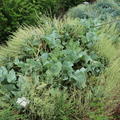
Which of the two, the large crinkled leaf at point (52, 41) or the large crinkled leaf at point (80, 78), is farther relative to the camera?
the large crinkled leaf at point (52, 41)

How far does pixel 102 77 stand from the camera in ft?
10.2

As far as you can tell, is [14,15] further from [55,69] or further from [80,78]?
[80,78]

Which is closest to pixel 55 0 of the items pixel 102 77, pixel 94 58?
pixel 94 58

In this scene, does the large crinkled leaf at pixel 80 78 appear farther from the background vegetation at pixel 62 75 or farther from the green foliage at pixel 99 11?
the green foliage at pixel 99 11

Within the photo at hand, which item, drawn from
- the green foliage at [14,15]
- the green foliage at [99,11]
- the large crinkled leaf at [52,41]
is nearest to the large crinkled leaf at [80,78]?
the large crinkled leaf at [52,41]

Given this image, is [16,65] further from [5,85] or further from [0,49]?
[0,49]

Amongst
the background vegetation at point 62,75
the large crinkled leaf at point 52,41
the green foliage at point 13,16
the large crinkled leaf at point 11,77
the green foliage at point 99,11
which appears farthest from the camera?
the green foliage at point 99,11

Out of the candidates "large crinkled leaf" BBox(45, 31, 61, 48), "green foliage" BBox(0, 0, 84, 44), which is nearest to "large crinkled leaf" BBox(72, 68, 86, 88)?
"large crinkled leaf" BBox(45, 31, 61, 48)

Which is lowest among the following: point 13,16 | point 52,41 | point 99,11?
point 99,11

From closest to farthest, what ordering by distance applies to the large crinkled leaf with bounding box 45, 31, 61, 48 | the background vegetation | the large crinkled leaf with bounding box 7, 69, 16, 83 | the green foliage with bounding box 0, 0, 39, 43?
1. the background vegetation
2. the large crinkled leaf with bounding box 7, 69, 16, 83
3. the large crinkled leaf with bounding box 45, 31, 61, 48
4. the green foliage with bounding box 0, 0, 39, 43

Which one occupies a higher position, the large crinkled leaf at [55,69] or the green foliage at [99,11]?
the large crinkled leaf at [55,69]

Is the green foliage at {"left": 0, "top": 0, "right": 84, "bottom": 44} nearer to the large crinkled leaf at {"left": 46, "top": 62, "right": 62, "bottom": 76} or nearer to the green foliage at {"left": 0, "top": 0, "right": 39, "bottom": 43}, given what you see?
the green foliage at {"left": 0, "top": 0, "right": 39, "bottom": 43}

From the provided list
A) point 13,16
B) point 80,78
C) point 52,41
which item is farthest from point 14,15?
point 80,78

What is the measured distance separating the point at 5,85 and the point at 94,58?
4.03 feet
